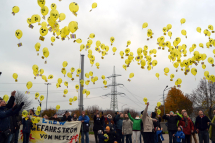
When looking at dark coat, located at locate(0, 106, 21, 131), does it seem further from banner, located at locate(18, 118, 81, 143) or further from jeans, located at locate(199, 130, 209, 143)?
jeans, located at locate(199, 130, 209, 143)

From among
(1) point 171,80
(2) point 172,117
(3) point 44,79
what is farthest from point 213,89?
(3) point 44,79

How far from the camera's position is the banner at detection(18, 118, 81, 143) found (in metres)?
9.74

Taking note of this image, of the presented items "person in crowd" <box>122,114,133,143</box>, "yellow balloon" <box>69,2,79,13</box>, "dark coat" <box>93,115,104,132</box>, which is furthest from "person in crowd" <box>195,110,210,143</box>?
"yellow balloon" <box>69,2,79,13</box>

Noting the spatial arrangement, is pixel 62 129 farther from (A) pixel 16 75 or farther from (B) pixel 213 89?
(B) pixel 213 89

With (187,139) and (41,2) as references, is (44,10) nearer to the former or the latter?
(41,2)

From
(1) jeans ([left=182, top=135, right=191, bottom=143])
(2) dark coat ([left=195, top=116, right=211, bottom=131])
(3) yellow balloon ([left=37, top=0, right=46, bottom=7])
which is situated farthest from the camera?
(1) jeans ([left=182, top=135, right=191, bottom=143])

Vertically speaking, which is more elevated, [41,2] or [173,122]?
[41,2]

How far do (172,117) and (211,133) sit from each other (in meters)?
1.76

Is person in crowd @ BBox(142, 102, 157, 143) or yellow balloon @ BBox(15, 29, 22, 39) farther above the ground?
yellow balloon @ BBox(15, 29, 22, 39)

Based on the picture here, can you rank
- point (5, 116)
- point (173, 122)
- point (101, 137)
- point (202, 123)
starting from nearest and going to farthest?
point (5, 116) < point (101, 137) < point (202, 123) < point (173, 122)

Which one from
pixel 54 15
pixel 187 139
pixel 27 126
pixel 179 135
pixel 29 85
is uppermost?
pixel 54 15

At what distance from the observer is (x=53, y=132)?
9.84 metres

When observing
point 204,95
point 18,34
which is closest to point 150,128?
point 18,34

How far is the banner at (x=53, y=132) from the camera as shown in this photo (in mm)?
9742
